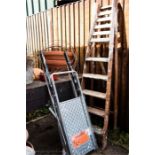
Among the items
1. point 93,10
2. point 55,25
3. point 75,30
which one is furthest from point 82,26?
point 55,25

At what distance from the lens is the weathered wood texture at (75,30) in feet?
9.73

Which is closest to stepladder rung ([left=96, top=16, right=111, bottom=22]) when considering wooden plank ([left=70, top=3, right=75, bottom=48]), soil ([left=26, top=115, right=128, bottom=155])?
wooden plank ([left=70, top=3, right=75, bottom=48])

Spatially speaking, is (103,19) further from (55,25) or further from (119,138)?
(119,138)

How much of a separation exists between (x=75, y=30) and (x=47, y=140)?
1.88 m

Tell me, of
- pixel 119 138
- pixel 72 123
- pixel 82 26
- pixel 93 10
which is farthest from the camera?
pixel 82 26

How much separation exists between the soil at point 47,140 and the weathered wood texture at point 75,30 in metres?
0.67

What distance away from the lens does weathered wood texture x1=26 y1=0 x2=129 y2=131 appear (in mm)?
2967

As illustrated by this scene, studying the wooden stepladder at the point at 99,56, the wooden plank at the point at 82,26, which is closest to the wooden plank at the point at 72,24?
the wooden plank at the point at 82,26

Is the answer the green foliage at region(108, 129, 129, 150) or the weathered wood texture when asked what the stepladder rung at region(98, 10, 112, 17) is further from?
the green foliage at region(108, 129, 129, 150)

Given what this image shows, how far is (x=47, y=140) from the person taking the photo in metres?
2.96
